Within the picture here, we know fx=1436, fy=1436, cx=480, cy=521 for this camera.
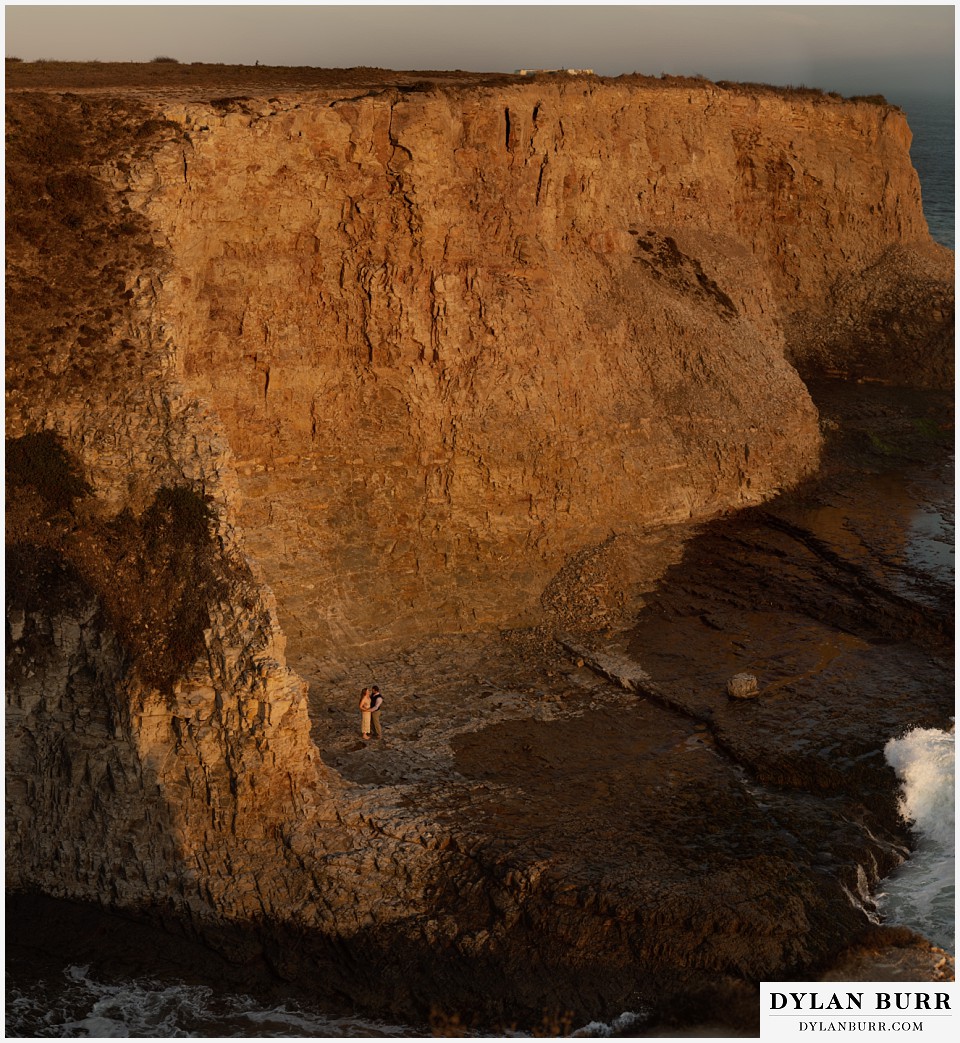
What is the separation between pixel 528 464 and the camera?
32938 millimetres

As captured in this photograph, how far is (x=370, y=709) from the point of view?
89.2 ft

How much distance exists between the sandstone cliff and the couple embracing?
192 centimetres

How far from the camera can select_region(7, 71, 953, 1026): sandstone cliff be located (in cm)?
2366

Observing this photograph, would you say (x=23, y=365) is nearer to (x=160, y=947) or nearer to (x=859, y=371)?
(x=160, y=947)

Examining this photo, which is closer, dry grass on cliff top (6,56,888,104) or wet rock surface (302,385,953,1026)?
wet rock surface (302,385,953,1026)

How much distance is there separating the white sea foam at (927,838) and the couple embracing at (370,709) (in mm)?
9626

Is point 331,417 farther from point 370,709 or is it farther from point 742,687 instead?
point 742,687

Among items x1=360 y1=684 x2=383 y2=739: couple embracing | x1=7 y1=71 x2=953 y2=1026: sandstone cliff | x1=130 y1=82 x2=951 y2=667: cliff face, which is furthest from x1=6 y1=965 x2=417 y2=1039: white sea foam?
x1=130 y1=82 x2=951 y2=667: cliff face

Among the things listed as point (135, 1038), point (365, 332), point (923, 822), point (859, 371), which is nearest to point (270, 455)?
point (365, 332)

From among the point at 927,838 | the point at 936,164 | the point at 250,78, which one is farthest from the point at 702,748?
the point at 936,164

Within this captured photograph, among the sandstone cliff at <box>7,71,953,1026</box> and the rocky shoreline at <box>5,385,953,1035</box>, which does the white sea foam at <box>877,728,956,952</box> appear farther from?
the sandstone cliff at <box>7,71,953,1026</box>

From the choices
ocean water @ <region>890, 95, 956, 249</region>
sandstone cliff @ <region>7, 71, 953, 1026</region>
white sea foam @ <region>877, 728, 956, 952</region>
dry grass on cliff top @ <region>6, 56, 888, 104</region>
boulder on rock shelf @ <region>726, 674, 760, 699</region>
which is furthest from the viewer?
ocean water @ <region>890, 95, 956, 249</region>

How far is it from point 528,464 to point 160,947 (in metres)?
14.1

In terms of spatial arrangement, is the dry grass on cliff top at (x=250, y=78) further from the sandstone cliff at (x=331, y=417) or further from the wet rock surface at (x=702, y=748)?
the wet rock surface at (x=702, y=748)
